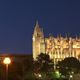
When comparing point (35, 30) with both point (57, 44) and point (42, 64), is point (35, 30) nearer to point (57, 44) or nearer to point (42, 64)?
point (57, 44)

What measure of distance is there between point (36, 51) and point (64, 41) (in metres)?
10.4

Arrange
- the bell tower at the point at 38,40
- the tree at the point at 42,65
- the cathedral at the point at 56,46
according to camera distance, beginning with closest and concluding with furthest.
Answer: the tree at the point at 42,65 < the cathedral at the point at 56,46 < the bell tower at the point at 38,40

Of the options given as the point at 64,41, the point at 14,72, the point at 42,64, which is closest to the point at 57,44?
the point at 64,41

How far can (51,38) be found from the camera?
15738 centimetres

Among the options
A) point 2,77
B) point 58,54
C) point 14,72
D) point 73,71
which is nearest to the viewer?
point 2,77

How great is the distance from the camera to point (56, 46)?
15500cm

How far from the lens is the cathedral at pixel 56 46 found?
151 meters

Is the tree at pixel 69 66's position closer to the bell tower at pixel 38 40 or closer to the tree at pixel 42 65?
the tree at pixel 42 65

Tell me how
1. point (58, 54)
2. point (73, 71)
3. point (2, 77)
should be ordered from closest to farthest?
point (2, 77) < point (73, 71) < point (58, 54)

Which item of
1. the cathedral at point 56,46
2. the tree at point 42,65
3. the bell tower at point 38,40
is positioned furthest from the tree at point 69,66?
the bell tower at point 38,40

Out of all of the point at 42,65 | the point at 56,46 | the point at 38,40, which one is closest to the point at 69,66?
the point at 42,65

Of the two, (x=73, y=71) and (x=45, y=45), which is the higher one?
(x=45, y=45)

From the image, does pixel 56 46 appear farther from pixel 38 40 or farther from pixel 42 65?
pixel 42 65

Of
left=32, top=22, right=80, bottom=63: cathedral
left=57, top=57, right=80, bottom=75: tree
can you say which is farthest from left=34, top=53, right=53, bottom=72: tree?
left=32, top=22, right=80, bottom=63: cathedral
